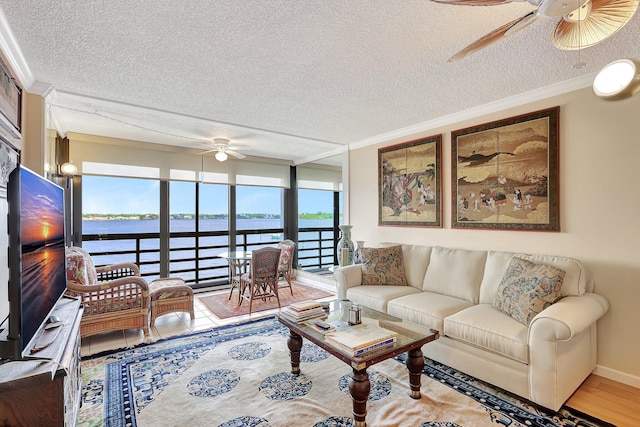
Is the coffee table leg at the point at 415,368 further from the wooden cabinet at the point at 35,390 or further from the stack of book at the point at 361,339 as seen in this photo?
the wooden cabinet at the point at 35,390

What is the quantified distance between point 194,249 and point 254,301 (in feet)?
5.40

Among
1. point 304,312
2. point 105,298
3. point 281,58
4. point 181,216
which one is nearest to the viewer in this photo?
point 281,58

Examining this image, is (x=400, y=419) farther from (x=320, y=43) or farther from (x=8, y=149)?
(x=8, y=149)

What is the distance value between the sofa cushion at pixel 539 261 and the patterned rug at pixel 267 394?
85cm

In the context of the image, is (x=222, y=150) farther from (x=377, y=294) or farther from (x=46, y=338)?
(x=46, y=338)

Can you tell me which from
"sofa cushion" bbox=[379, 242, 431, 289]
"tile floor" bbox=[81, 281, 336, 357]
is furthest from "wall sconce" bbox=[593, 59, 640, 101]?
"tile floor" bbox=[81, 281, 336, 357]

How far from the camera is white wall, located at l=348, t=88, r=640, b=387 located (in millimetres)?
2371

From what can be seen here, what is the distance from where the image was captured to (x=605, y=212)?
98.6 inches

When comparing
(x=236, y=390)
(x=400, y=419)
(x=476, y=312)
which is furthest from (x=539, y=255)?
(x=236, y=390)

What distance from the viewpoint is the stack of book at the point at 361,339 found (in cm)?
188

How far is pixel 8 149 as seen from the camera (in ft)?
7.03

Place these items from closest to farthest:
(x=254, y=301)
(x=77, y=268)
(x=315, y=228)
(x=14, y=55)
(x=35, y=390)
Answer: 1. (x=35, y=390)
2. (x=14, y=55)
3. (x=77, y=268)
4. (x=254, y=301)
5. (x=315, y=228)

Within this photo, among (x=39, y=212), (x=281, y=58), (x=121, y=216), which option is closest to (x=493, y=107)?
(x=281, y=58)

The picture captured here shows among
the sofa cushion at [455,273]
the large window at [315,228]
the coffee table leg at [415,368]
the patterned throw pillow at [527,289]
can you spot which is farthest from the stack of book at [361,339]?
the large window at [315,228]
